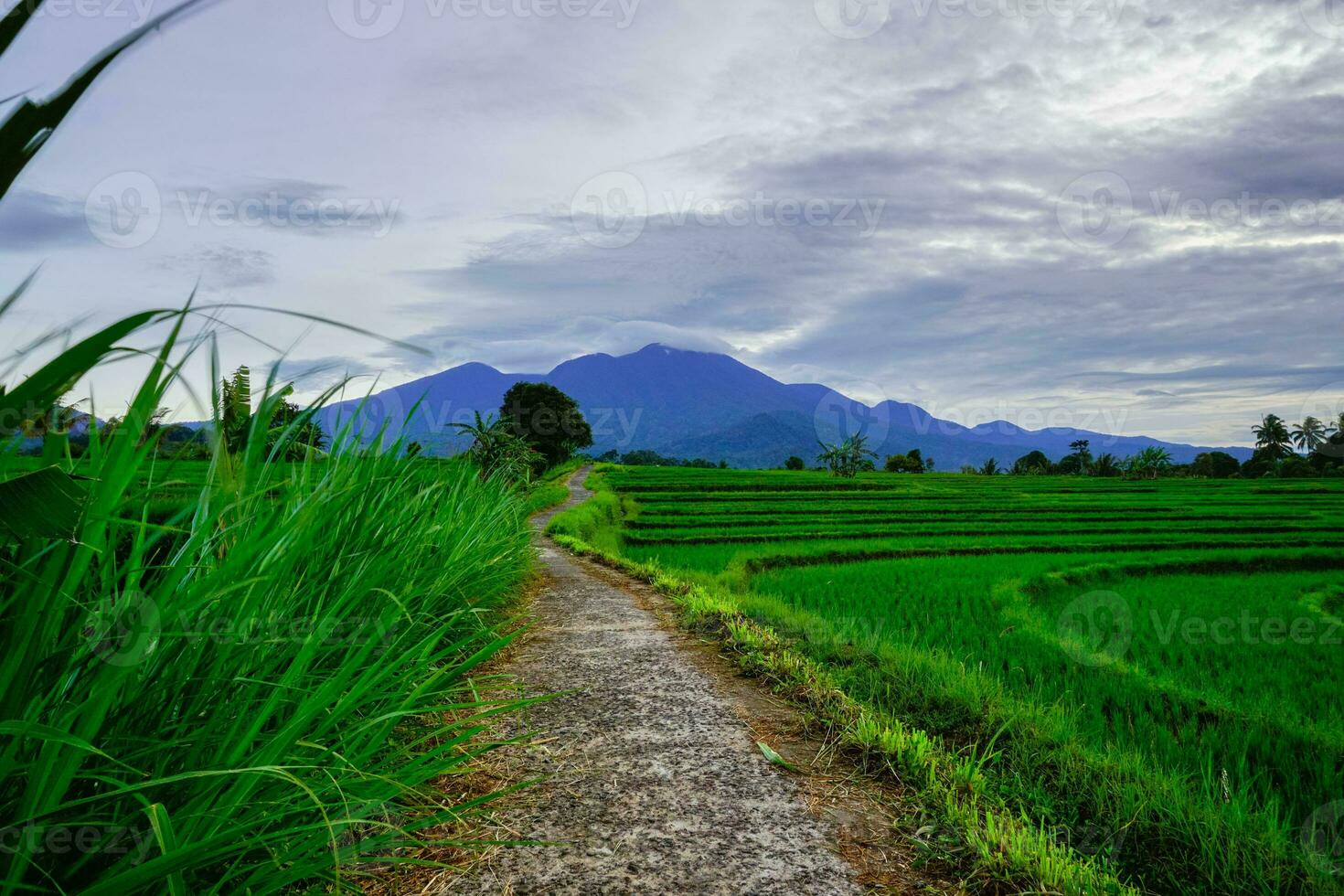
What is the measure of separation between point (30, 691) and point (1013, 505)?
34.7 metres

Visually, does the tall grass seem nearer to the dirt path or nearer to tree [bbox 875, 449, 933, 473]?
the dirt path

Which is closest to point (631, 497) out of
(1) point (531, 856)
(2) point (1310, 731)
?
(2) point (1310, 731)

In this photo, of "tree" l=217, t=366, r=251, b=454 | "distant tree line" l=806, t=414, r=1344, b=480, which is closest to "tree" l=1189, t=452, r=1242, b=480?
"distant tree line" l=806, t=414, r=1344, b=480

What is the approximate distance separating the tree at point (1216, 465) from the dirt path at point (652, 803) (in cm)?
9531

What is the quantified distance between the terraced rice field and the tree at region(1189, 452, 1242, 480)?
209ft

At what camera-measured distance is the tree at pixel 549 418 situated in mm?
58406

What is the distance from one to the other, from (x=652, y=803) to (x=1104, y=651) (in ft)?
27.8

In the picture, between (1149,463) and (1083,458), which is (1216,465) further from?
(1083,458)

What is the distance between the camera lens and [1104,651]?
8695 millimetres

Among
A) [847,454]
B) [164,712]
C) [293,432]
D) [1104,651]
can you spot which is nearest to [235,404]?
[293,432]

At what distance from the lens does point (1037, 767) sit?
141 inches

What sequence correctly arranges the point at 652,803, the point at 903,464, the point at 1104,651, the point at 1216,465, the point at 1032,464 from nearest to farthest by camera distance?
the point at 652,803
the point at 1104,651
the point at 1216,465
the point at 903,464
the point at 1032,464

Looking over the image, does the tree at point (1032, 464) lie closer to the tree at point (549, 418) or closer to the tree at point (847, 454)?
the tree at point (847, 454)

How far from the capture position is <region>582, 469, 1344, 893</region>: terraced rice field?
10.0ft
